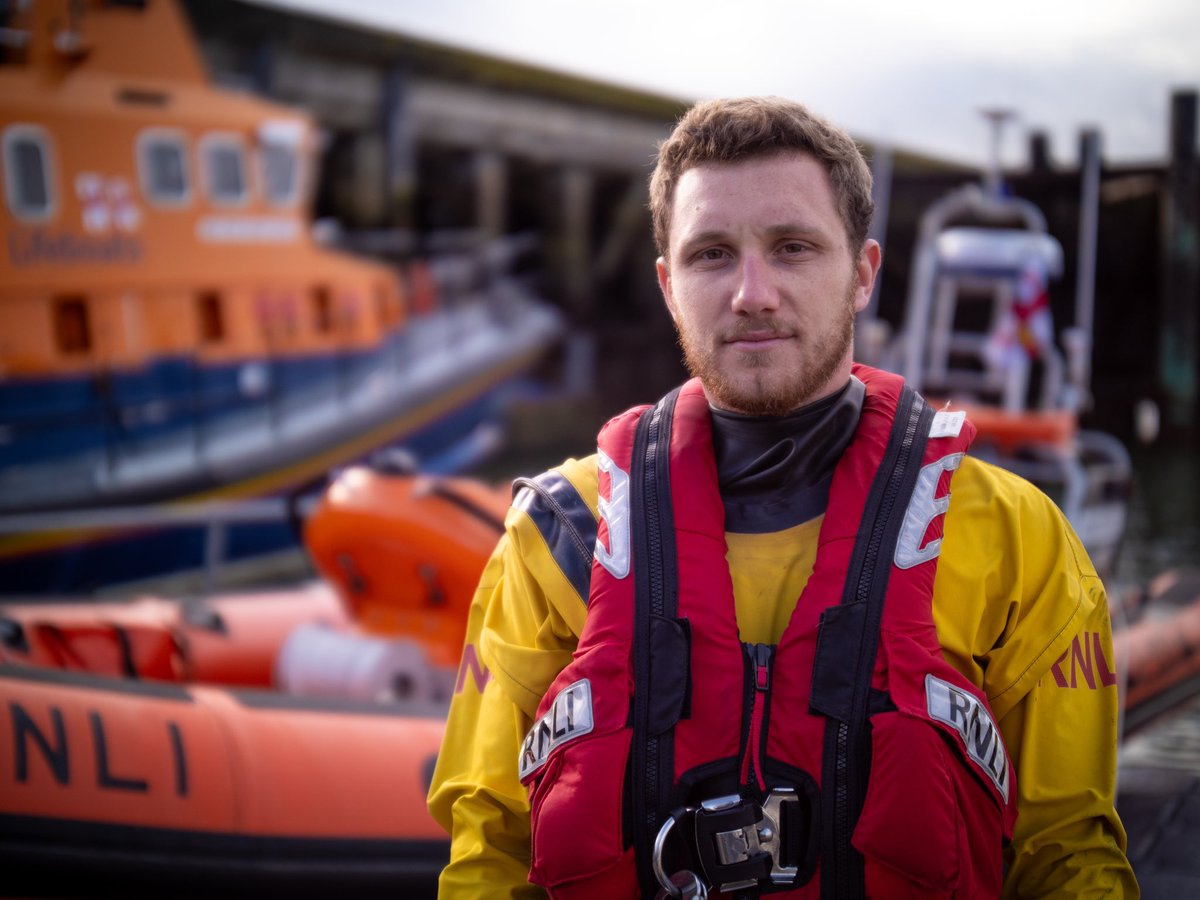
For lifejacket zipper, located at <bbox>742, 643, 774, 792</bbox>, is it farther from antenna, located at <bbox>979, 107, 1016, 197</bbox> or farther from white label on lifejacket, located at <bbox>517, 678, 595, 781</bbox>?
antenna, located at <bbox>979, 107, 1016, 197</bbox>

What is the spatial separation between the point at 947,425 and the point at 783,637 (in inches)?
15.4

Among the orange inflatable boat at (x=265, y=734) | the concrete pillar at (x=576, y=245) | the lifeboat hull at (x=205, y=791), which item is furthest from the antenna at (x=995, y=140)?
the concrete pillar at (x=576, y=245)

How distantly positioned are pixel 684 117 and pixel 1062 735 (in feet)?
3.13

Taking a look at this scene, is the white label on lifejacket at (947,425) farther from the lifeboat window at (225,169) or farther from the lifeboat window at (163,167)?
the lifeboat window at (225,169)

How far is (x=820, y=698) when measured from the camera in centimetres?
142

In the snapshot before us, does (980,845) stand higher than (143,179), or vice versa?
(143,179)

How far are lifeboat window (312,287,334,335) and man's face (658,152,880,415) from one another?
965cm

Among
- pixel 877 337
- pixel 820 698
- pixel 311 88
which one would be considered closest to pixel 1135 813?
pixel 820 698

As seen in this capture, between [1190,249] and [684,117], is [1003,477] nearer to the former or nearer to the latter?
[684,117]

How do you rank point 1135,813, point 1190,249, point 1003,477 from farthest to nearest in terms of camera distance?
point 1190,249 < point 1135,813 < point 1003,477

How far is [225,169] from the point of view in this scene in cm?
998

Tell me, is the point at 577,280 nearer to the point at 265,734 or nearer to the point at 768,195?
the point at 265,734

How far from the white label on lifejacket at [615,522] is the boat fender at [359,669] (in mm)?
2534

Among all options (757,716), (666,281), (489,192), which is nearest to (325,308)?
(489,192)
